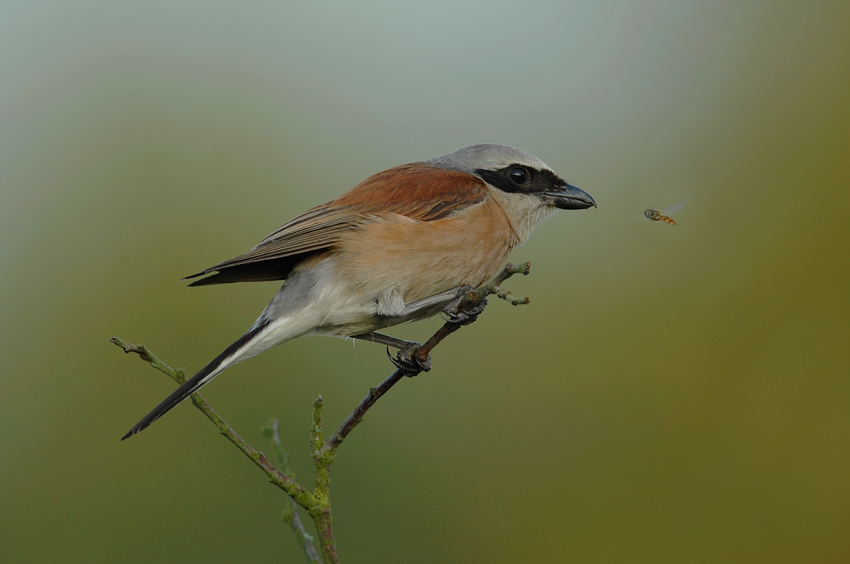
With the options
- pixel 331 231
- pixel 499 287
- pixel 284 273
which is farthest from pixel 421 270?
pixel 499 287

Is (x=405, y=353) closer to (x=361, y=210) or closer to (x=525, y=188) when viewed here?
(x=361, y=210)

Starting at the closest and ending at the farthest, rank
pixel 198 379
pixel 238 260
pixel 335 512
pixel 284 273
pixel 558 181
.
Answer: pixel 198 379 → pixel 238 260 → pixel 284 273 → pixel 558 181 → pixel 335 512

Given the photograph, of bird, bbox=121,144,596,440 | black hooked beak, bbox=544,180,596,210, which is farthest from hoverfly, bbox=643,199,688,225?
bird, bbox=121,144,596,440

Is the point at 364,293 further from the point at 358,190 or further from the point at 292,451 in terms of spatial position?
the point at 292,451

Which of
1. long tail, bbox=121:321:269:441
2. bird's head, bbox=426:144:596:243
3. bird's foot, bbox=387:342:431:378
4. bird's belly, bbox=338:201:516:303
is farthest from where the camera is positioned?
bird's head, bbox=426:144:596:243

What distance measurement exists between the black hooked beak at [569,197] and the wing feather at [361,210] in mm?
428

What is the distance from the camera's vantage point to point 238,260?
2.95 m

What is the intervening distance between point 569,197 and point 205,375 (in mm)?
2253

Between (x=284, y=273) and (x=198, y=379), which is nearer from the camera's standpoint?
(x=198, y=379)

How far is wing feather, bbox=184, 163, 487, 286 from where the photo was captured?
10.7 ft

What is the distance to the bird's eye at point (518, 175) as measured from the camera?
396 cm

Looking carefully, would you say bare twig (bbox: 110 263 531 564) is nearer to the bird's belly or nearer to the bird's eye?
the bird's belly

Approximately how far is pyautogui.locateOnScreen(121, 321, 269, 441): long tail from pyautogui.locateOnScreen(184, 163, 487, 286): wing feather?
0.34 meters

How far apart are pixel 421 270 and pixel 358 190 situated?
2.01 ft
